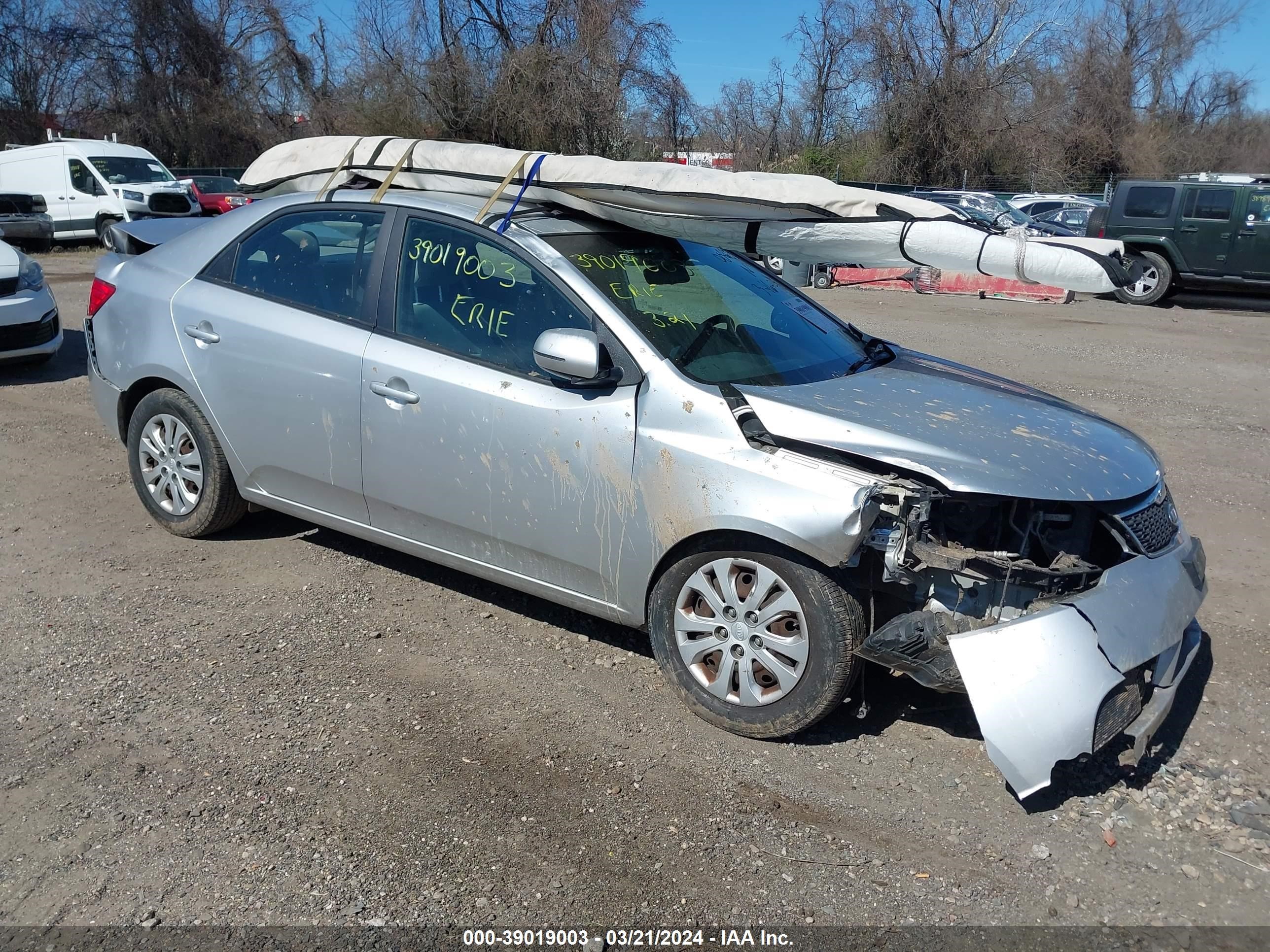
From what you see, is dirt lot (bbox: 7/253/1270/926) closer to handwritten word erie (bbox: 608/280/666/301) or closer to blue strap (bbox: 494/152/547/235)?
handwritten word erie (bbox: 608/280/666/301)

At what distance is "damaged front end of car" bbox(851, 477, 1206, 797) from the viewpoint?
3166mm

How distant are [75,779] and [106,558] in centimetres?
195

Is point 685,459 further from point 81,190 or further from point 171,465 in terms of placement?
point 81,190

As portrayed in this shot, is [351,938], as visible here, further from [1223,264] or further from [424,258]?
[1223,264]

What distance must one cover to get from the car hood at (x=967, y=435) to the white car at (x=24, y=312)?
24.2ft

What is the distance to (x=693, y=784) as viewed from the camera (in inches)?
137

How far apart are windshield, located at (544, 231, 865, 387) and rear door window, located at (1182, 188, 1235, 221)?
14583 millimetres

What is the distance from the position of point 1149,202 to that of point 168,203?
18646 mm

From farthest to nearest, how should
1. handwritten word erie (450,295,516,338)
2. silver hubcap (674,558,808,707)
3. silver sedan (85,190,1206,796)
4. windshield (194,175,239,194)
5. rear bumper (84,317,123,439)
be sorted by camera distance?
windshield (194,175,239,194) → rear bumper (84,317,123,439) → handwritten word erie (450,295,516,338) → silver hubcap (674,558,808,707) → silver sedan (85,190,1206,796)

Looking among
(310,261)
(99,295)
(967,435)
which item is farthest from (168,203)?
(967,435)

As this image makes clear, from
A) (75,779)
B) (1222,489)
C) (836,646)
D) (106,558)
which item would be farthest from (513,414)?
(1222,489)

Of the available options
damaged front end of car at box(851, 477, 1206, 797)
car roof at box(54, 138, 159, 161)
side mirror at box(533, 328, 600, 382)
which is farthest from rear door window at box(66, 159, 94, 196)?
damaged front end of car at box(851, 477, 1206, 797)

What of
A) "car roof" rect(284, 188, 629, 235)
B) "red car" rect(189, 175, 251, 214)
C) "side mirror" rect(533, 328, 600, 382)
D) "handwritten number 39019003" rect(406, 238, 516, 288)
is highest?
"car roof" rect(284, 188, 629, 235)

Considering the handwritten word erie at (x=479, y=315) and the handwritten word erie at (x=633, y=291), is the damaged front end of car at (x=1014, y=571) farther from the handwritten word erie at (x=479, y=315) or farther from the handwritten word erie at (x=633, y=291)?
the handwritten word erie at (x=479, y=315)
